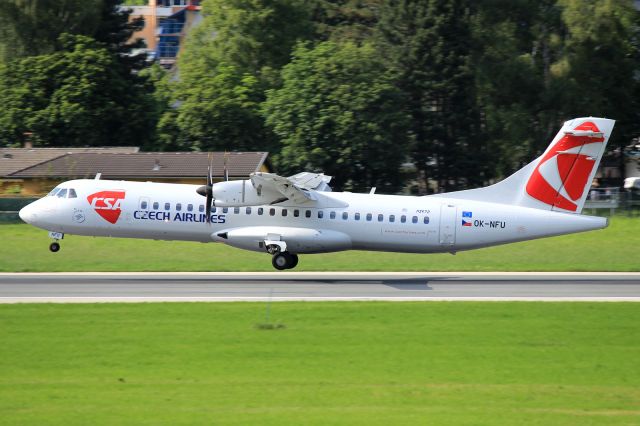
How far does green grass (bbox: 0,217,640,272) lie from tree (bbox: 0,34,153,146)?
23.4 m

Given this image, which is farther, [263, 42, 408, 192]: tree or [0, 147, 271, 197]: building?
[263, 42, 408, 192]: tree

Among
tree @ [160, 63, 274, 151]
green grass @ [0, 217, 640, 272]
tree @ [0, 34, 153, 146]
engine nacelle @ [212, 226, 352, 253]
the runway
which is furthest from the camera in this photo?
tree @ [160, 63, 274, 151]

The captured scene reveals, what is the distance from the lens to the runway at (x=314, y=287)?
89.7 ft

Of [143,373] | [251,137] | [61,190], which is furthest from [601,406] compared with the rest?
[251,137]

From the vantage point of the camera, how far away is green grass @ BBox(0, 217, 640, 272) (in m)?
36.5

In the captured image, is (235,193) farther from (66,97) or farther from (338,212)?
(66,97)

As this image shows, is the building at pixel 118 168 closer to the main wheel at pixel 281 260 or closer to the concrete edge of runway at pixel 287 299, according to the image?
the main wheel at pixel 281 260

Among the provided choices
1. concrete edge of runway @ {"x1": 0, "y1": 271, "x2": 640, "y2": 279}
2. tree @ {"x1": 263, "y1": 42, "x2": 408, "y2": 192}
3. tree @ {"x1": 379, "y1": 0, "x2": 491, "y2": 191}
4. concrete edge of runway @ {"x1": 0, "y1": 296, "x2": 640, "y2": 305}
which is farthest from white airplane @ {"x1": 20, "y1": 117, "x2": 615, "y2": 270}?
tree @ {"x1": 379, "y1": 0, "x2": 491, "y2": 191}

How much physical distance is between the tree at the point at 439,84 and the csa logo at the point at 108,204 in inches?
1696

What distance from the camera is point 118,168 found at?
60.8 meters

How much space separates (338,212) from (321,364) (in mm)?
14590

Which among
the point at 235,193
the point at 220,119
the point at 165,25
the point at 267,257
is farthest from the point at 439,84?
the point at 165,25

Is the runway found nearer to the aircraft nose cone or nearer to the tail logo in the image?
the aircraft nose cone

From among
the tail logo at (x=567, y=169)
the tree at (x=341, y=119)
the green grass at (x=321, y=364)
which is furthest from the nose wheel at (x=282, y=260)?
the tree at (x=341, y=119)
